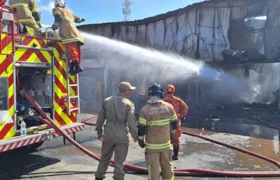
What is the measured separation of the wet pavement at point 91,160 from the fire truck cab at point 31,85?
0.64 m

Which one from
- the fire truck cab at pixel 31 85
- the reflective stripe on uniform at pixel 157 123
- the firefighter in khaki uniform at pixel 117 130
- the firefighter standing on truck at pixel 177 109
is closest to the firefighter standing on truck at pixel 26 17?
the fire truck cab at pixel 31 85

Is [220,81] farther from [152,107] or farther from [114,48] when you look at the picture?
[152,107]

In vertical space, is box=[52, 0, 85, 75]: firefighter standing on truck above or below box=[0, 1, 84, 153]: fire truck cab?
above

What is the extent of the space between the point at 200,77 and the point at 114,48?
16.5 ft

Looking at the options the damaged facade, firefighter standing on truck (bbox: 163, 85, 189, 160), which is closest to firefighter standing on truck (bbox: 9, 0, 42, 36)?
firefighter standing on truck (bbox: 163, 85, 189, 160)

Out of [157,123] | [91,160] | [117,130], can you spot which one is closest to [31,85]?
[91,160]

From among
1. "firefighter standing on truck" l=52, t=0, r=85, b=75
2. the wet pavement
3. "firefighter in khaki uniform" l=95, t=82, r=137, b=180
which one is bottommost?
the wet pavement

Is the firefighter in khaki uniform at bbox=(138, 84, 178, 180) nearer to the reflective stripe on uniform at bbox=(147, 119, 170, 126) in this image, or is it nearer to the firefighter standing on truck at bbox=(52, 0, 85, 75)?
the reflective stripe on uniform at bbox=(147, 119, 170, 126)

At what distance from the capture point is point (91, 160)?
18.4 ft

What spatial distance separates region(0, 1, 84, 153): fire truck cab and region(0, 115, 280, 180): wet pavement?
0.64 m

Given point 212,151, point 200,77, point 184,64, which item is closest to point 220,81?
point 200,77

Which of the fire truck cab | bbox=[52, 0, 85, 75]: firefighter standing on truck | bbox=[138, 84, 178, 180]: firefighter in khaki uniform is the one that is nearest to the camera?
bbox=[138, 84, 178, 180]: firefighter in khaki uniform

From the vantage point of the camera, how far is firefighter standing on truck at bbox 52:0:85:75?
17.5ft

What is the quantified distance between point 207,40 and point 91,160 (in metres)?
9.47
